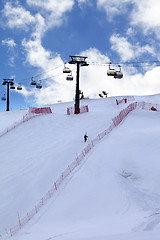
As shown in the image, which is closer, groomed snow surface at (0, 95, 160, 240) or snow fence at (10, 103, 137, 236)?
groomed snow surface at (0, 95, 160, 240)

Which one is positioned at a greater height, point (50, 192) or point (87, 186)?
point (87, 186)

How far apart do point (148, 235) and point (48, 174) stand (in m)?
10.5

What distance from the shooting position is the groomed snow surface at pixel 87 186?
29.4 feet

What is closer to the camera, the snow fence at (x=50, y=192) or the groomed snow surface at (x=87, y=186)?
the groomed snow surface at (x=87, y=186)

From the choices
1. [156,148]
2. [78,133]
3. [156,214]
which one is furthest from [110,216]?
[78,133]

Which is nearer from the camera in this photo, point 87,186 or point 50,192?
point 87,186

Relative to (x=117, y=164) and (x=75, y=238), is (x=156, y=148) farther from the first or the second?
(x=75, y=238)

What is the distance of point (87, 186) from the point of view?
42.3ft

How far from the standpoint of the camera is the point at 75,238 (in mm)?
7402

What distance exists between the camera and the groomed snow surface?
8.97m

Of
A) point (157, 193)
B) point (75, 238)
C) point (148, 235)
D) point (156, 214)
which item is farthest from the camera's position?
point (157, 193)

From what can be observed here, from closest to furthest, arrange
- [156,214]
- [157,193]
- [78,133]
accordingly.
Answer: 1. [156,214]
2. [157,193]
3. [78,133]

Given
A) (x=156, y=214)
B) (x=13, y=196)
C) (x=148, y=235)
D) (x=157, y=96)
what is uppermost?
(x=157, y=96)

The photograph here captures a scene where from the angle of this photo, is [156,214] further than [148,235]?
Yes
